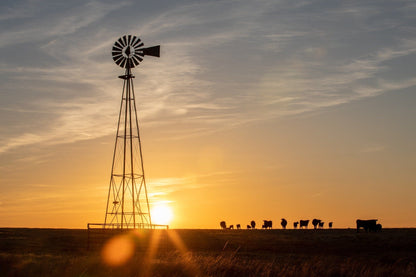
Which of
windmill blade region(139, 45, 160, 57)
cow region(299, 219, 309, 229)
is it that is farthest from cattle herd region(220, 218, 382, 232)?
windmill blade region(139, 45, 160, 57)

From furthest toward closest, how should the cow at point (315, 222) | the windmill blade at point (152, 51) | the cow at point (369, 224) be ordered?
the cow at point (315, 222), the cow at point (369, 224), the windmill blade at point (152, 51)

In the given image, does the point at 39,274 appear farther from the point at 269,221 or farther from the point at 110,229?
the point at 269,221

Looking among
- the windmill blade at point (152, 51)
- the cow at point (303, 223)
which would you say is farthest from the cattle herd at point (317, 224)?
the windmill blade at point (152, 51)

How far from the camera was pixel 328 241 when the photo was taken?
54031 millimetres

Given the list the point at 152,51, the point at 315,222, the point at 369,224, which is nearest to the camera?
the point at 152,51

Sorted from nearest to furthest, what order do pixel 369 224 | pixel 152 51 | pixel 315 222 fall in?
pixel 152 51 < pixel 369 224 < pixel 315 222

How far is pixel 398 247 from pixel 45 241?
31706mm

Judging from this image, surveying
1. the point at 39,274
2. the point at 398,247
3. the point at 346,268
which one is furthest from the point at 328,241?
the point at 39,274

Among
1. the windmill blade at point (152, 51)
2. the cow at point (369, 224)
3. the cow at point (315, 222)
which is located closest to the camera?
the windmill blade at point (152, 51)

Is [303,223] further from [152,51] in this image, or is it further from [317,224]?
[152,51]

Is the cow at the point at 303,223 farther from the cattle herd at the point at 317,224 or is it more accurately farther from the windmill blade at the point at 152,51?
the windmill blade at the point at 152,51

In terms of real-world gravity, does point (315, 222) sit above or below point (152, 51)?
below

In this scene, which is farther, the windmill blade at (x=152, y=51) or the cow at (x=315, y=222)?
the cow at (x=315, y=222)

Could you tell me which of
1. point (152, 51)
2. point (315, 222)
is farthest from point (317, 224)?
point (152, 51)
